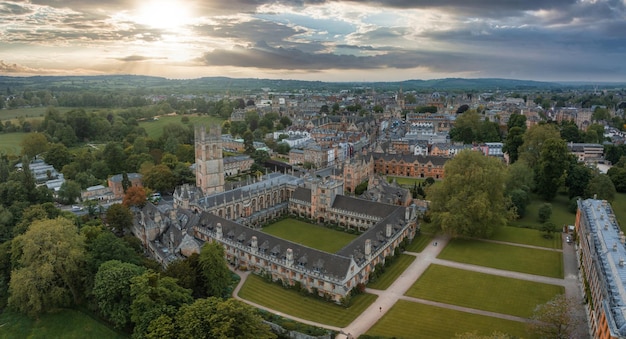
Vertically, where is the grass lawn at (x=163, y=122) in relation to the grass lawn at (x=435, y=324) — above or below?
above

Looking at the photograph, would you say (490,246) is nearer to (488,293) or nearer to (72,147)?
(488,293)

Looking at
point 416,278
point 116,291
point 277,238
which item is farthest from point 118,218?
point 416,278

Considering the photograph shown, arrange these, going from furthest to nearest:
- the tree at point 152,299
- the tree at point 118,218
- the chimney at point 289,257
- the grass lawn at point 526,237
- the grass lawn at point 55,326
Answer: the tree at point 118,218
the grass lawn at point 526,237
the chimney at point 289,257
the grass lawn at point 55,326
the tree at point 152,299

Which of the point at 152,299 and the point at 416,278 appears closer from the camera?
the point at 152,299

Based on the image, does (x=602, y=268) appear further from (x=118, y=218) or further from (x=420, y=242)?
(x=118, y=218)

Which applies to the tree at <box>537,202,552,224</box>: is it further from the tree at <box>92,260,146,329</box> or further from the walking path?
the tree at <box>92,260,146,329</box>

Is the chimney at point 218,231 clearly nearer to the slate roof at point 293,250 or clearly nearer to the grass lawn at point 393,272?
the slate roof at point 293,250

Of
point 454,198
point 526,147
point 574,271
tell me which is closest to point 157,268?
point 454,198

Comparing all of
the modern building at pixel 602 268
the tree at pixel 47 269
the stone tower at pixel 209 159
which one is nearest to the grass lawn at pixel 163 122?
the stone tower at pixel 209 159
